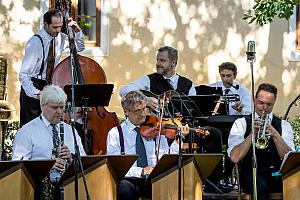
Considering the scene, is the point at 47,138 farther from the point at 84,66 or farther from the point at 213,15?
the point at 213,15

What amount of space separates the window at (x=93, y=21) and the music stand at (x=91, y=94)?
4642 millimetres

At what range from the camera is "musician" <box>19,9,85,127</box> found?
35.3 feet

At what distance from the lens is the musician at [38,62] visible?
10.8m

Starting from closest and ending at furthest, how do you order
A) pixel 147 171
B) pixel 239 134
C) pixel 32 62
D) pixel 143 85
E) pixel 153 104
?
pixel 147 171
pixel 239 134
pixel 153 104
pixel 32 62
pixel 143 85

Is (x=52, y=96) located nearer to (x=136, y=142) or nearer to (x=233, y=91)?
(x=136, y=142)

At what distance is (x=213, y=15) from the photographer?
14.9 m

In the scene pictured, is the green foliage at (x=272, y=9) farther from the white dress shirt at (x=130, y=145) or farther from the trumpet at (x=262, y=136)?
the white dress shirt at (x=130, y=145)

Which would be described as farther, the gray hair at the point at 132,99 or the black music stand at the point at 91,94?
the black music stand at the point at 91,94

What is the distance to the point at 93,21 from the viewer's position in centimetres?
1472

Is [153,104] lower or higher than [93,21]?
lower

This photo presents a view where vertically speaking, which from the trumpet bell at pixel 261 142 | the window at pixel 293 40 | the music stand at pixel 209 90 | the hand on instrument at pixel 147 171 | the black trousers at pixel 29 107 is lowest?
the hand on instrument at pixel 147 171

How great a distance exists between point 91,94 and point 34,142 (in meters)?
1.29

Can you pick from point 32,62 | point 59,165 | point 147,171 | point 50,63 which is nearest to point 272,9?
point 50,63

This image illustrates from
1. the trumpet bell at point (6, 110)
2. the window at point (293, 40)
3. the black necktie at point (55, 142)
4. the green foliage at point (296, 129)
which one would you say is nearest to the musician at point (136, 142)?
the black necktie at point (55, 142)
